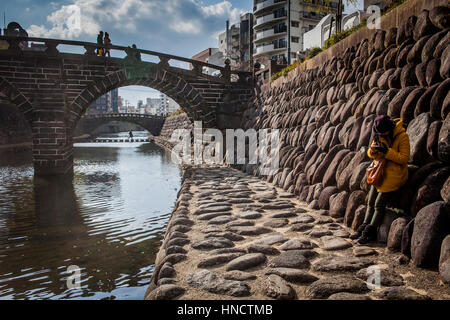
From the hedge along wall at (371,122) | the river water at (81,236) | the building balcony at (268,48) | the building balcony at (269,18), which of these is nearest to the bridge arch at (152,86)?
the river water at (81,236)

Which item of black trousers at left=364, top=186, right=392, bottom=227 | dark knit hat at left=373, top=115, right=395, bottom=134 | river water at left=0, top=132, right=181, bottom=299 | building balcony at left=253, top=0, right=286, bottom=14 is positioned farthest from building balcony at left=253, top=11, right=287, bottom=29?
black trousers at left=364, top=186, right=392, bottom=227

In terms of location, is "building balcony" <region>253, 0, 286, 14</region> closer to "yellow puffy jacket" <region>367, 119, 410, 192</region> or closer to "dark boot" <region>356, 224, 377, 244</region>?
"yellow puffy jacket" <region>367, 119, 410, 192</region>

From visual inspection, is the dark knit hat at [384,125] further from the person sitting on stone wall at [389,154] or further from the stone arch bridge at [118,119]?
the stone arch bridge at [118,119]

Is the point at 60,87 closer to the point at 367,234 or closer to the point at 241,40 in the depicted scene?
the point at 367,234

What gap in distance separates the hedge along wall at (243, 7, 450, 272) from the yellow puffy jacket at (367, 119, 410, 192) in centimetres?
19

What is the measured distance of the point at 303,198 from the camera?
5.75 meters

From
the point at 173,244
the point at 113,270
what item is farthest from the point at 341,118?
the point at 113,270

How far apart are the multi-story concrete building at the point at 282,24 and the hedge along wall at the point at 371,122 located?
Result: 103ft

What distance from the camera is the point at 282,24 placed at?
123 ft

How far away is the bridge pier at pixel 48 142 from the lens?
12.5 meters

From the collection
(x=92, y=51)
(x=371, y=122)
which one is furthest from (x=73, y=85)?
(x=371, y=122)

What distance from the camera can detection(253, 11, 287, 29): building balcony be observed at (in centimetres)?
3692
